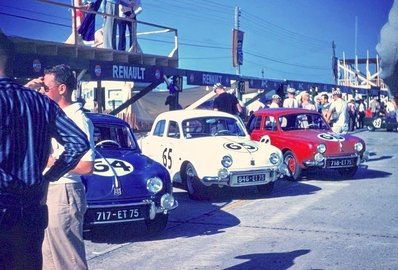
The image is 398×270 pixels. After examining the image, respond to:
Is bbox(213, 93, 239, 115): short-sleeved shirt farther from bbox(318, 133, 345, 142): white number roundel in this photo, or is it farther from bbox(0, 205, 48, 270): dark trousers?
bbox(0, 205, 48, 270): dark trousers

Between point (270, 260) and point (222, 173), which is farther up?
point (222, 173)

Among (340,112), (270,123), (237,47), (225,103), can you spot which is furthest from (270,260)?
(237,47)

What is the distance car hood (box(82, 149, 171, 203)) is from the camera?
6.45 m

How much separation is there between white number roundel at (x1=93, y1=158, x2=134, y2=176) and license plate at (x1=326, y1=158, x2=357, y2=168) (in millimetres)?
5603

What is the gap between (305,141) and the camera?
37.6ft

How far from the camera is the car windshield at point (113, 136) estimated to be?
25.1 feet

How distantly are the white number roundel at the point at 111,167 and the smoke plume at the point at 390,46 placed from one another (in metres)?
5.38

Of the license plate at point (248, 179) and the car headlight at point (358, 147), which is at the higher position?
the car headlight at point (358, 147)

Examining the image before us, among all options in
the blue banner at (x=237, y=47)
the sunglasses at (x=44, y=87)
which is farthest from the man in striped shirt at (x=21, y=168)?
the blue banner at (x=237, y=47)

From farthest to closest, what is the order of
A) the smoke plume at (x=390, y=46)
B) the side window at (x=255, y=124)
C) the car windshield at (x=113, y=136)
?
the side window at (x=255, y=124), the car windshield at (x=113, y=136), the smoke plume at (x=390, y=46)

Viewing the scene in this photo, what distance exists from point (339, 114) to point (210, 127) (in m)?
5.61

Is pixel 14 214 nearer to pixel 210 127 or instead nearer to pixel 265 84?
pixel 210 127

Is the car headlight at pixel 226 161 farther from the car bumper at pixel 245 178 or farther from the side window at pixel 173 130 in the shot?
the side window at pixel 173 130

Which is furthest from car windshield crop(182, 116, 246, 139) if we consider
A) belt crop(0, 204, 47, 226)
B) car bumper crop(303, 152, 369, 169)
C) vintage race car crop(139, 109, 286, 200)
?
belt crop(0, 204, 47, 226)
